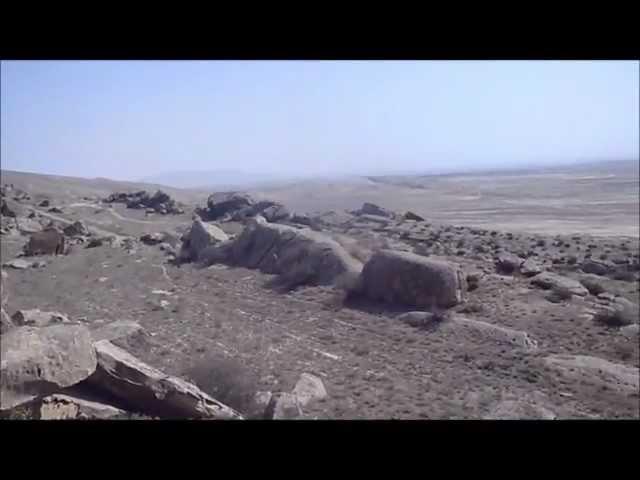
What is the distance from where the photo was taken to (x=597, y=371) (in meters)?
6.39

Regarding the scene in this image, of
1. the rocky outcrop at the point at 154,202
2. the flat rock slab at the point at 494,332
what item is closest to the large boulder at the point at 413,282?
the flat rock slab at the point at 494,332

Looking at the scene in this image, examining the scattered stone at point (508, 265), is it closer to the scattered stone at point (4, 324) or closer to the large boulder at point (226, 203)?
the scattered stone at point (4, 324)

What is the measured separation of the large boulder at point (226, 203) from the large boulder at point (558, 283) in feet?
41.6

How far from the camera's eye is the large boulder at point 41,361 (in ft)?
14.3

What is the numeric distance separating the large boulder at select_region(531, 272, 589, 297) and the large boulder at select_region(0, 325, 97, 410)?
8.06 meters

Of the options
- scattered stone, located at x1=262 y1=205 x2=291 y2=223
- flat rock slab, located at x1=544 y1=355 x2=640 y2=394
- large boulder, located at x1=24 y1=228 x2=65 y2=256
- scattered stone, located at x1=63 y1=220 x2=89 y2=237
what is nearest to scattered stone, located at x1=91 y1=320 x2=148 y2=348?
flat rock slab, located at x1=544 y1=355 x2=640 y2=394

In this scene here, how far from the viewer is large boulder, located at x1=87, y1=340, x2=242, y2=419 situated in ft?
15.7

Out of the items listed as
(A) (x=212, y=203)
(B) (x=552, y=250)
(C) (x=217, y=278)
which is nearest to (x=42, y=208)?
(A) (x=212, y=203)

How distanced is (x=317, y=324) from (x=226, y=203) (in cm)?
1392

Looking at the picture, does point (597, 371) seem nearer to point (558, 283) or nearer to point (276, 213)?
point (558, 283)

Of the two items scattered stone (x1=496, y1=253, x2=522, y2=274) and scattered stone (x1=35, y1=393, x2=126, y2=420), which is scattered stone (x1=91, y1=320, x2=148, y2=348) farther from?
scattered stone (x1=496, y1=253, x2=522, y2=274)
